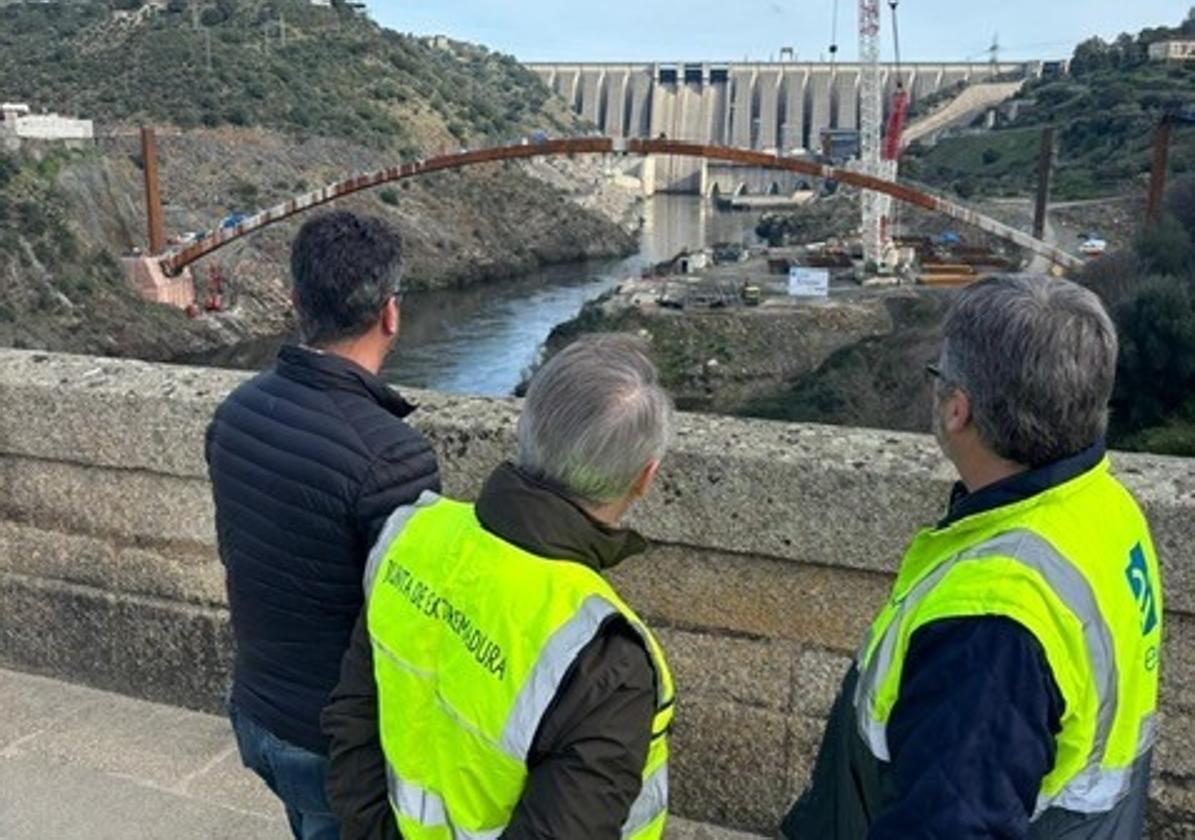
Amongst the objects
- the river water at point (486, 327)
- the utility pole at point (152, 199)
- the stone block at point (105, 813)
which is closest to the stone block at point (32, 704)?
the stone block at point (105, 813)

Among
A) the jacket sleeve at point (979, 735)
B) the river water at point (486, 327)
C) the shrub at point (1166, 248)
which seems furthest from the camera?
the river water at point (486, 327)

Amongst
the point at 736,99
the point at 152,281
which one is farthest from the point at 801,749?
the point at 736,99

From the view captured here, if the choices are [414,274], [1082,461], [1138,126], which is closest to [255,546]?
[1082,461]

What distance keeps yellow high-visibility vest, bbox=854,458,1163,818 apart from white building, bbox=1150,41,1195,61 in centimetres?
9671

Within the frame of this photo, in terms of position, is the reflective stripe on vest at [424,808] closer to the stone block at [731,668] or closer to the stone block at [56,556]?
the stone block at [731,668]

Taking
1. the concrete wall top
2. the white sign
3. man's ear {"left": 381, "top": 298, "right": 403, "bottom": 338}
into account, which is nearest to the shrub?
the white sign

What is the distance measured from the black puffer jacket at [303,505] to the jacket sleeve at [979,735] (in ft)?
2.99

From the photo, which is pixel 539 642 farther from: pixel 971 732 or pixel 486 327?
pixel 486 327

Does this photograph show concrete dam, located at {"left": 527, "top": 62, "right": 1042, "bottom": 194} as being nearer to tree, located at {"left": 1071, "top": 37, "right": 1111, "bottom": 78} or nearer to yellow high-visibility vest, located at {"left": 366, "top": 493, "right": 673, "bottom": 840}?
tree, located at {"left": 1071, "top": 37, "right": 1111, "bottom": 78}

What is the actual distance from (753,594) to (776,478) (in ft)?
0.89

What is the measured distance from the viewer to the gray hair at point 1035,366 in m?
1.27

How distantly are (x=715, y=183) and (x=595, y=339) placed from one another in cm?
13634

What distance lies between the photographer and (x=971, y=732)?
1.13 metres

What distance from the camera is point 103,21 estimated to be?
91500mm
